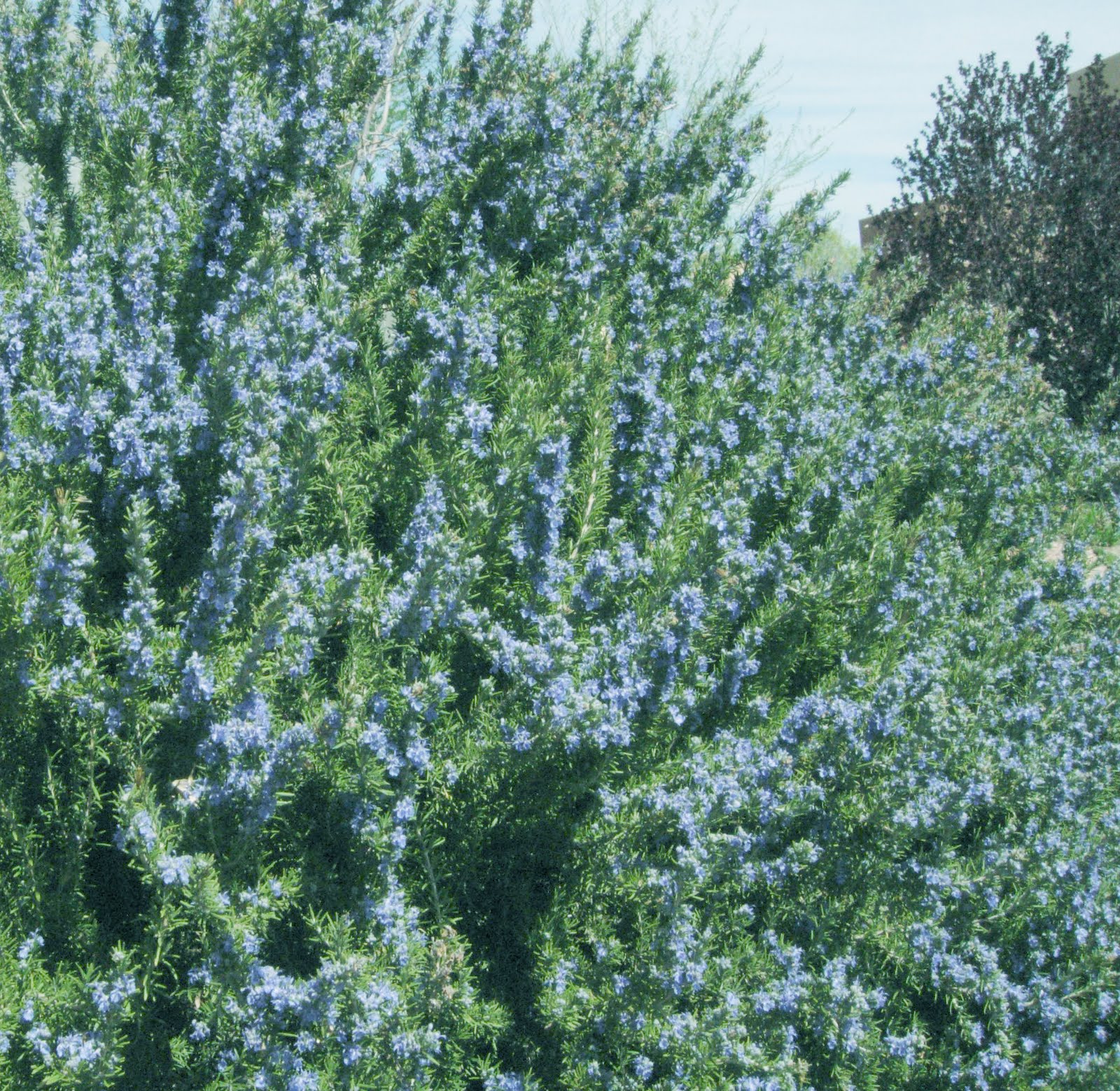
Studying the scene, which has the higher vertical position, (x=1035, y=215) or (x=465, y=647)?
(x=1035, y=215)

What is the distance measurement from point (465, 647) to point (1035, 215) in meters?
10.0

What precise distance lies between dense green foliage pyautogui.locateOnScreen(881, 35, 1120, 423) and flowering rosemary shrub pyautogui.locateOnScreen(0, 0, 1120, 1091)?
6523 mm

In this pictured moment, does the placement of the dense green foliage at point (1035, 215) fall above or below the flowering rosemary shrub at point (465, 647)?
above

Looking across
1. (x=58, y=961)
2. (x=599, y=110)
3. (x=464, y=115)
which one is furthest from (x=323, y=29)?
(x=58, y=961)

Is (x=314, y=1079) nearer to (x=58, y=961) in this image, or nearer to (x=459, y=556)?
(x=58, y=961)

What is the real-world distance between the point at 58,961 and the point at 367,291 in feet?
7.32

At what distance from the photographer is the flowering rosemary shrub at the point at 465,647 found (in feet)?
7.60

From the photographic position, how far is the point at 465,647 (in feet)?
9.89

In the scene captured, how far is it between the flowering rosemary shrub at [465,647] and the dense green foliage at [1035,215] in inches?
257

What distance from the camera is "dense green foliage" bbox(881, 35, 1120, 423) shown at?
1020 cm

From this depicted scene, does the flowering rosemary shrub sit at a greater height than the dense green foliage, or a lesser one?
lesser

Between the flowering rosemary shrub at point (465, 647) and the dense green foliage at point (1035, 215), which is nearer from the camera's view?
the flowering rosemary shrub at point (465, 647)

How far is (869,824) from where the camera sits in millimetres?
3209

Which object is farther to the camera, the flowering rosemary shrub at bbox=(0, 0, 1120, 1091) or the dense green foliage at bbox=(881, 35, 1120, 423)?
the dense green foliage at bbox=(881, 35, 1120, 423)
